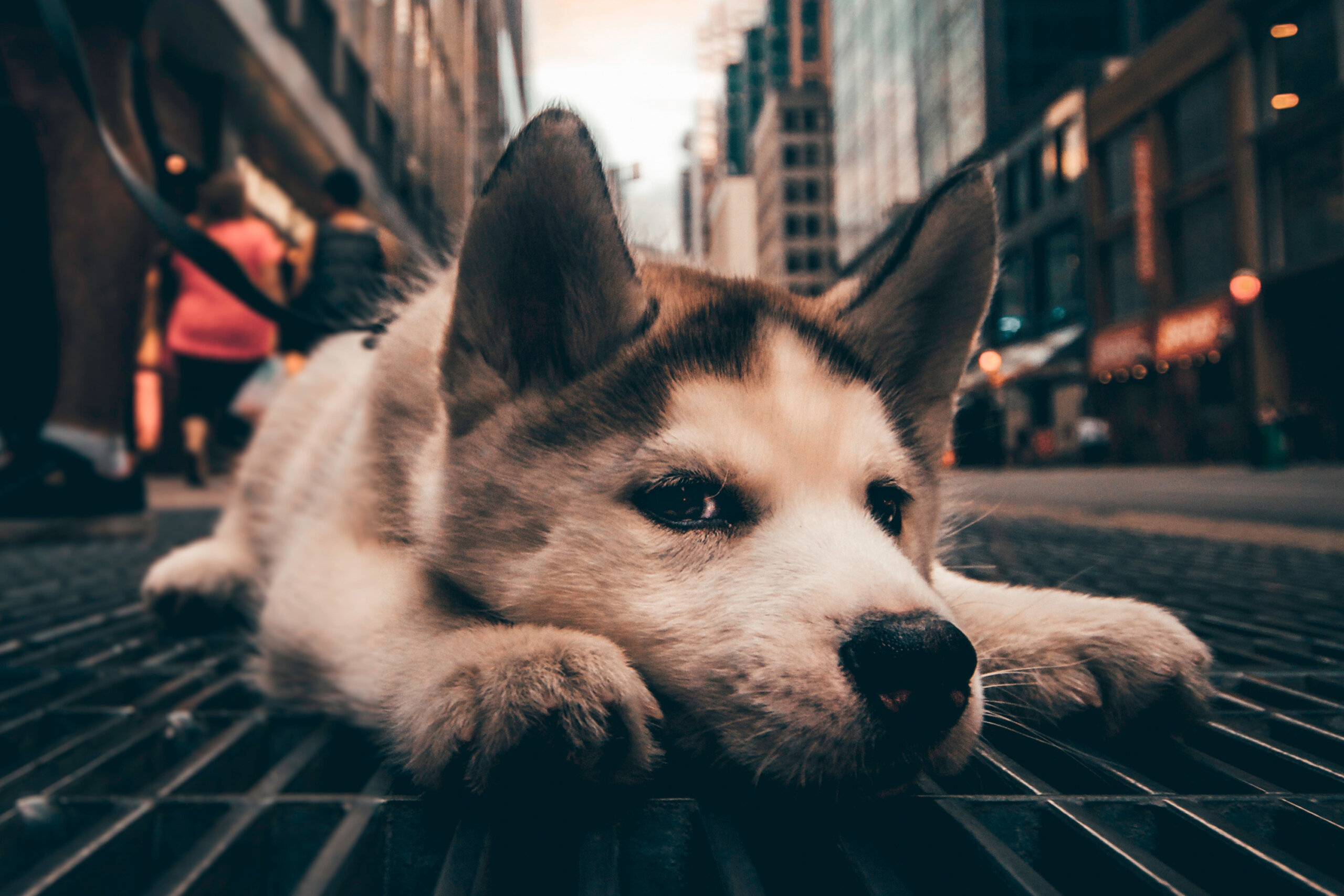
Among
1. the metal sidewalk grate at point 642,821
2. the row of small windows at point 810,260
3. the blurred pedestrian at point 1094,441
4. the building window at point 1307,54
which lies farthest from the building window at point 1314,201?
the row of small windows at point 810,260

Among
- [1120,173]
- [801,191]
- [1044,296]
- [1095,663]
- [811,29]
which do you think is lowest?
[1095,663]

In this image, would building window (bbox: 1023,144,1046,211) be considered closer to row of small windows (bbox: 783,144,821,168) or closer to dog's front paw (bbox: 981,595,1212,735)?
dog's front paw (bbox: 981,595,1212,735)

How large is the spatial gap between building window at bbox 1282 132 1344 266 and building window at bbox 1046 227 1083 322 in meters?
8.07

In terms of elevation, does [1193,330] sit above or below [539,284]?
above

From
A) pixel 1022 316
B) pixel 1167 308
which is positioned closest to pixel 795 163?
pixel 1022 316

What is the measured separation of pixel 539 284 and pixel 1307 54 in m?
27.0

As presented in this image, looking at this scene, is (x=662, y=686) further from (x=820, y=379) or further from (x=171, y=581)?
(x=171, y=581)

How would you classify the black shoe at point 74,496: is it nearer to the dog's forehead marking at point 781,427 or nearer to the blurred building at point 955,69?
the dog's forehead marking at point 781,427

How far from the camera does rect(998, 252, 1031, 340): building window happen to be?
3306 centimetres

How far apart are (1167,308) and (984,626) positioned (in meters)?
28.5

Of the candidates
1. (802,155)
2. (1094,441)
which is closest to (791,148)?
(802,155)

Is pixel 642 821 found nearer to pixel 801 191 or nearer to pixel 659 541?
pixel 659 541

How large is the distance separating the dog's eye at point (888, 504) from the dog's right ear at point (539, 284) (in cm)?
52

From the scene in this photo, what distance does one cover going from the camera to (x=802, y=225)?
8281 centimetres
